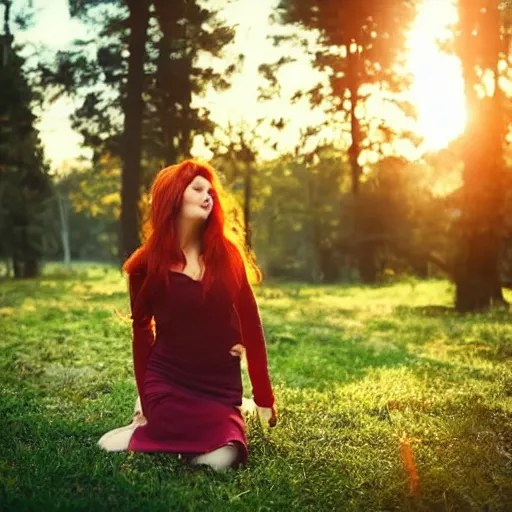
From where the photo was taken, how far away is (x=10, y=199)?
28359 mm

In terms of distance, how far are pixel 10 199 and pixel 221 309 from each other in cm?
2641

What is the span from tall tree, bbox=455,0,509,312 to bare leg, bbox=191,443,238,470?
11.0 metres

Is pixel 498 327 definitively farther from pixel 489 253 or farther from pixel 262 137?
pixel 262 137

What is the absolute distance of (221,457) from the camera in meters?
4.04

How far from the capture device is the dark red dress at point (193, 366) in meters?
4.14

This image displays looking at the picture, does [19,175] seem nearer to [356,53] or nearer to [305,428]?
[356,53]

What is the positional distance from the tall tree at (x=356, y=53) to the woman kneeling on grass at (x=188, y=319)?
20394 millimetres

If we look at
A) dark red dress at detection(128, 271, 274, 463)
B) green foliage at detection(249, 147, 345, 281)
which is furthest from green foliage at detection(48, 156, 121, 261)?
dark red dress at detection(128, 271, 274, 463)

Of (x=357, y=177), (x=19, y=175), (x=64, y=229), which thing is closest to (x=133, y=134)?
(x=357, y=177)

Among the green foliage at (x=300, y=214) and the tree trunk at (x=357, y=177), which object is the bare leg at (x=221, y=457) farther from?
the green foliage at (x=300, y=214)

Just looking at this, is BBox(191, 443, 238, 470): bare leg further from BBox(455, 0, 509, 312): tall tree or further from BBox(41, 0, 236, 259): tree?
BBox(41, 0, 236, 259): tree

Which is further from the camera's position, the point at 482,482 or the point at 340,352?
the point at 340,352

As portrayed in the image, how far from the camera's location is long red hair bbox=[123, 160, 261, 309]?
14.3 ft

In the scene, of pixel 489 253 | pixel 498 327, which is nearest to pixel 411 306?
pixel 489 253
